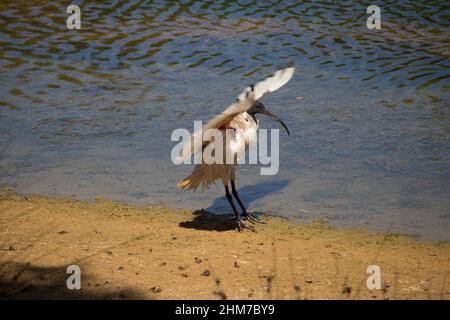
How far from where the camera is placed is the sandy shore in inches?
195

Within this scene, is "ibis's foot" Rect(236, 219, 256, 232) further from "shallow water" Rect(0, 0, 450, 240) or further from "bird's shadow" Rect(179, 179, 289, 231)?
"shallow water" Rect(0, 0, 450, 240)

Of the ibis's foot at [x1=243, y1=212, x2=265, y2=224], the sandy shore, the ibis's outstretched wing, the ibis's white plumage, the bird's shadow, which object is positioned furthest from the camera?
the ibis's foot at [x1=243, y1=212, x2=265, y2=224]

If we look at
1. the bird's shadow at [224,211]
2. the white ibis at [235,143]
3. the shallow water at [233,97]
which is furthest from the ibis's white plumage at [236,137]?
the shallow water at [233,97]

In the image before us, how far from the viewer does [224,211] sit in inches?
277

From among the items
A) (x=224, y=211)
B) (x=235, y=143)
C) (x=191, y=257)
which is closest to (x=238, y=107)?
(x=235, y=143)

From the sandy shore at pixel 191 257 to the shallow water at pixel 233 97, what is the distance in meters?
0.44

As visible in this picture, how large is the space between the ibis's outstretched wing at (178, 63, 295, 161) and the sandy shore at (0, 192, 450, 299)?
81 cm

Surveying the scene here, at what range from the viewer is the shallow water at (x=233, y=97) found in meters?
7.28

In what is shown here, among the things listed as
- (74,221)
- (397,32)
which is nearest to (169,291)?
(74,221)

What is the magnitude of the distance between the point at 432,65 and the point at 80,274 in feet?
25.1

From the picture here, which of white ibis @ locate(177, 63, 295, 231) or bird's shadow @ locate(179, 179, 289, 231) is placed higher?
white ibis @ locate(177, 63, 295, 231)

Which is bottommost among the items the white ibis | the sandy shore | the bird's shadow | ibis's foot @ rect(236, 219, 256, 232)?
the bird's shadow

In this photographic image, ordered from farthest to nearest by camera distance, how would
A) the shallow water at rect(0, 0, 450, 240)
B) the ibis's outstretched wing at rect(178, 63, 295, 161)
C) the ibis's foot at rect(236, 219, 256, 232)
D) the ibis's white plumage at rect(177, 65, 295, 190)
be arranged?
1. the shallow water at rect(0, 0, 450, 240)
2. the ibis's foot at rect(236, 219, 256, 232)
3. the ibis's white plumage at rect(177, 65, 295, 190)
4. the ibis's outstretched wing at rect(178, 63, 295, 161)

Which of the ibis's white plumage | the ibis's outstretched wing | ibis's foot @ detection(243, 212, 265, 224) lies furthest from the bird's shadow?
the ibis's outstretched wing
